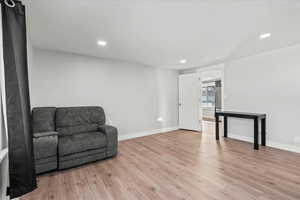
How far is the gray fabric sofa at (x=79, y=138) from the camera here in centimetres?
226

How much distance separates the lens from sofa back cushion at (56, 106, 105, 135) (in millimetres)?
2742

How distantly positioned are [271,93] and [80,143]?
4.13 meters

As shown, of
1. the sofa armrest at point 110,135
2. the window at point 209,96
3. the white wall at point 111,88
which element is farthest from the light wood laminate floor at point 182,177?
the window at point 209,96

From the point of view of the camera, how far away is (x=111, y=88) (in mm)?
3801

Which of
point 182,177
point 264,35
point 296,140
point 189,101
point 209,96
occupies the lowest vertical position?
point 182,177

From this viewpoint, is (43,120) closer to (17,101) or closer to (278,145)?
(17,101)

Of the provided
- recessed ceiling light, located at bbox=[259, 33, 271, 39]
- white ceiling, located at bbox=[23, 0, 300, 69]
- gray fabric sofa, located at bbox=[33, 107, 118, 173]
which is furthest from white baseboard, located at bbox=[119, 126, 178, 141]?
recessed ceiling light, located at bbox=[259, 33, 271, 39]

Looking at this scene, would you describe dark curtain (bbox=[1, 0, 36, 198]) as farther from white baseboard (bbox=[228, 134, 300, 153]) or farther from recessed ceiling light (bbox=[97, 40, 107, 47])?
white baseboard (bbox=[228, 134, 300, 153])

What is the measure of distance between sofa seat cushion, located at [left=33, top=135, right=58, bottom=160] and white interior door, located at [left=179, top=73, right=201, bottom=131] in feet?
13.0

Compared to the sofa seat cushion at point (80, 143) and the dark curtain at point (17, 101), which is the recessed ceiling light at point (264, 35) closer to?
the dark curtain at point (17, 101)

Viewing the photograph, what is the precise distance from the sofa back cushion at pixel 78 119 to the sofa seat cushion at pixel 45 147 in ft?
1.68

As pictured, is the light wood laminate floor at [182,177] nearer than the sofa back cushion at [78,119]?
Yes

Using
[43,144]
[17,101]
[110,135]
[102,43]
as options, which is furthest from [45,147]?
[102,43]

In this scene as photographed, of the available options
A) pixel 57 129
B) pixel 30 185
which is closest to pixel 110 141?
pixel 57 129
